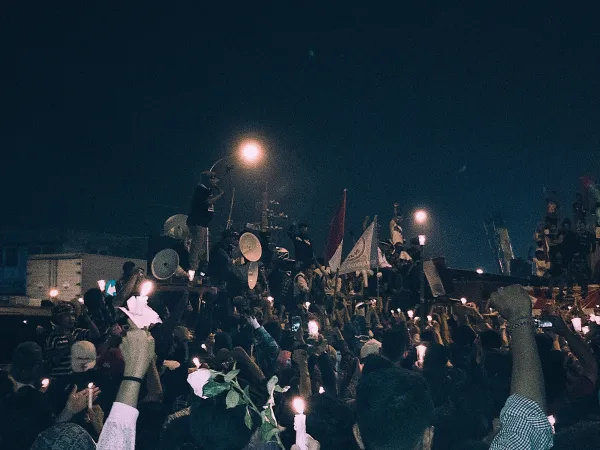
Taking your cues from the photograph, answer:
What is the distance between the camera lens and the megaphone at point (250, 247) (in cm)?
2119

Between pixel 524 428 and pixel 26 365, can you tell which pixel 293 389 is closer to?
pixel 26 365

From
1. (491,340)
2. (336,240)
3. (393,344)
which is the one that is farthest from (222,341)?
(336,240)

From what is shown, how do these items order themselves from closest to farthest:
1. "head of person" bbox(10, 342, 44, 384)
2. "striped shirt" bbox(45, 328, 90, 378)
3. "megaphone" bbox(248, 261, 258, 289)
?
"head of person" bbox(10, 342, 44, 384)
"striped shirt" bbox(45, 328, 90, 378)
"megaphone" bbox(248, 261, 258, 289)

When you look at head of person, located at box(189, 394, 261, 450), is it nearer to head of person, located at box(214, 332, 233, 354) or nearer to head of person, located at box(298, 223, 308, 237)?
head of person, located at box(214, 332, 233, 354)

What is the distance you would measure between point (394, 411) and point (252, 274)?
17.2 meters

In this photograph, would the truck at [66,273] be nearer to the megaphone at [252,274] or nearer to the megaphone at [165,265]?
the megaphone at [165,265]

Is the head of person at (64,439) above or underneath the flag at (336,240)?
underneath

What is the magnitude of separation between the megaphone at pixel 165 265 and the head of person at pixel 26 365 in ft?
37.9

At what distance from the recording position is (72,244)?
36.7 meters

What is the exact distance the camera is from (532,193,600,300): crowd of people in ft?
69.2

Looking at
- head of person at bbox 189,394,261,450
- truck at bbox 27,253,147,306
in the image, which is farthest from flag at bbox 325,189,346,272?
head of person at bbox 189,394,261,450

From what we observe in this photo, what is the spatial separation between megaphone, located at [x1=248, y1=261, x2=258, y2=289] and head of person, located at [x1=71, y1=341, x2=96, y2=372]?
13526mm

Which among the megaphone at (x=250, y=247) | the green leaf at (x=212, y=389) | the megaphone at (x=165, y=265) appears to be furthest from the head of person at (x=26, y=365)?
the megaphone at (x=250, y=247)

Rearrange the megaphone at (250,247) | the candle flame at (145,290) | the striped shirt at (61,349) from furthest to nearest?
the megaphone at (250,247) → the striped shirt at (61,349) → the candle flame at (145,290)
